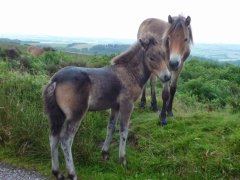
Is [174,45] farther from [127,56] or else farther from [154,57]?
[127,56]

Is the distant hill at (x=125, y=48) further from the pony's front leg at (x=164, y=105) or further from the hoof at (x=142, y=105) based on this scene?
the pony's front leg at (x=164, y=105)

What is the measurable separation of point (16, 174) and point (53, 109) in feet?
4.40

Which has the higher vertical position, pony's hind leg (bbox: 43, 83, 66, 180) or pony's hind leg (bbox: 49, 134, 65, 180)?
pony's hind leg (bbox: 43, 83, 66, 180)

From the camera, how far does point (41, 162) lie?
528 centimetres

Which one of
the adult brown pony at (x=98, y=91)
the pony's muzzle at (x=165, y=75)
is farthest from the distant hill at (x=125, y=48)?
the pony's muzzle at (x=165, y=75)

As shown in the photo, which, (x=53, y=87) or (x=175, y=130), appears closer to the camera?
(x=53, y=87)

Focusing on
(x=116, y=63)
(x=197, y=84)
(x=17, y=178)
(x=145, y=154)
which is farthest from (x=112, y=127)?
(x=197, y=84)

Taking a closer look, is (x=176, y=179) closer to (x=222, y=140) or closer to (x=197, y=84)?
(x=222, y=140)

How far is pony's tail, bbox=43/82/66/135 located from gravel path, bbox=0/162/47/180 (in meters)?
0.84

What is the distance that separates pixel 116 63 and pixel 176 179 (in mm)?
2296

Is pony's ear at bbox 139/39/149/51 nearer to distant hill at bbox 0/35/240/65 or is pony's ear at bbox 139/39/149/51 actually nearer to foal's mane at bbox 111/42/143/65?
foal's mane at bbox 111/42/143/65

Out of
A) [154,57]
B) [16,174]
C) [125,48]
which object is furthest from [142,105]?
[125,48]

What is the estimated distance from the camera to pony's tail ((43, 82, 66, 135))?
4.47m

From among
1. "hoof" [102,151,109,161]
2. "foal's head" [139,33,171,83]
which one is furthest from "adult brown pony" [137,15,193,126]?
"hoof" [102,151,109,161]
